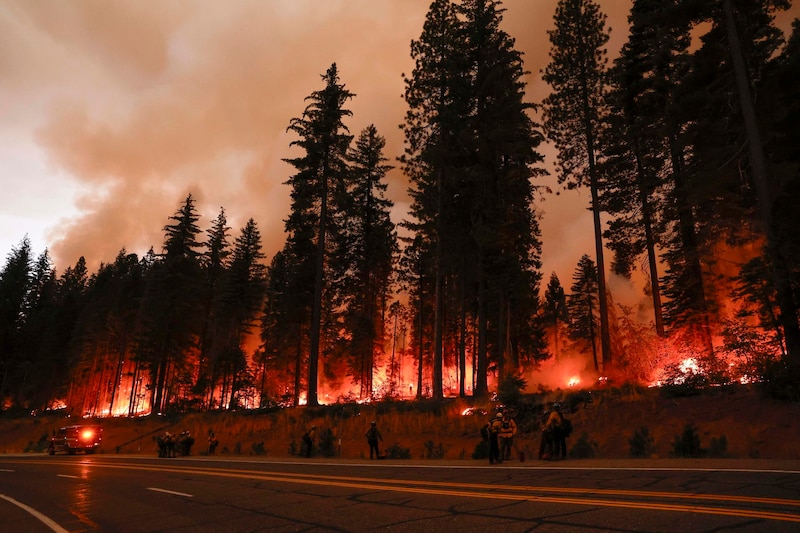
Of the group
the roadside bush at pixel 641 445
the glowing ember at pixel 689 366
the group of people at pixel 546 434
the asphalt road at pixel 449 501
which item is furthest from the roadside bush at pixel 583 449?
the glowing ember at pixel 689 366

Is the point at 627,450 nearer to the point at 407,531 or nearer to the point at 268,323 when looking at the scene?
the point at 407,531

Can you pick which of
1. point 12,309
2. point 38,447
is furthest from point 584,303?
point 12,309

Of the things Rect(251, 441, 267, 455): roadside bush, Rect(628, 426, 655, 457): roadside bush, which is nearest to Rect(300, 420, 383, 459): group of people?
Rect(251, 441, 267, 455): roadside bush

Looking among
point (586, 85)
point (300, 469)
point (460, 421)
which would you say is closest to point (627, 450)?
point (460, 421)

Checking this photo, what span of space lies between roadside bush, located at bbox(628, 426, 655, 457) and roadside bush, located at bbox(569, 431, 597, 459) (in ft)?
3.65

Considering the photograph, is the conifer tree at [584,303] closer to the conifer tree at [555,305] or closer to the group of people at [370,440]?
the conifer tree at [555,305]

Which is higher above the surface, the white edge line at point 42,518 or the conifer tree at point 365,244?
the conifer tree at point 365,244

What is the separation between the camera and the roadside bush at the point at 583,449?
14.2m

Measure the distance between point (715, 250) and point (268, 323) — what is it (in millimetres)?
53593

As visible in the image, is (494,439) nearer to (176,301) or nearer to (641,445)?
(641,445)

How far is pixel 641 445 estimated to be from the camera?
45.2ft

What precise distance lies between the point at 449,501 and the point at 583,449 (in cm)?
812

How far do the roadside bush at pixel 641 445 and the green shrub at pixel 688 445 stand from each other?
0.87m

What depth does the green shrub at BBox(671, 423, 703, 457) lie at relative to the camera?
1255 cm
